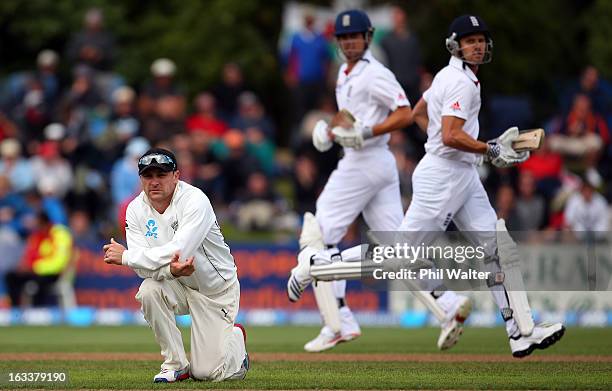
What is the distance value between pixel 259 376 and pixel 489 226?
247cm

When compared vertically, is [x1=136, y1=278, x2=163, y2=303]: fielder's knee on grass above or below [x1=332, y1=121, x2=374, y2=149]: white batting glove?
below

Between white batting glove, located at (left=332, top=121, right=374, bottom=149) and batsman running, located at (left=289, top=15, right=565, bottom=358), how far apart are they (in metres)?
0.68

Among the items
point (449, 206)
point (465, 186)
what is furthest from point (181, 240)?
point (465, 186)

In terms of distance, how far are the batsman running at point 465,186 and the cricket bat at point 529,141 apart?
43 millimetres

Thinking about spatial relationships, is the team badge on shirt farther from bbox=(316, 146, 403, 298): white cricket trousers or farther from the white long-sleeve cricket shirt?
bbox=(316, 146, 403, 298): white cricket trousers

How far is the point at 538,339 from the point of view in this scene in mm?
10812

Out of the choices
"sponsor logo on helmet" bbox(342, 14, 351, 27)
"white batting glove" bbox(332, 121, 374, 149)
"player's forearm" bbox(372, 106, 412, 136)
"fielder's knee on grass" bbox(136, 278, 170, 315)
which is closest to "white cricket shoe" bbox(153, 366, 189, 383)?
"fielder's knee on grass" bbox(136, 278, 170, 315)

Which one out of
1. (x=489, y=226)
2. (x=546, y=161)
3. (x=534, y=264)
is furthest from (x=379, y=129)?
(x=546, y=161)

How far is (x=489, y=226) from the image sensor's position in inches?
445

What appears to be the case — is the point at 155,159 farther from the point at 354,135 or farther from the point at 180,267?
the point at 354,135

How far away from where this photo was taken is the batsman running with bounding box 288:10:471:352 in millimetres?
11992

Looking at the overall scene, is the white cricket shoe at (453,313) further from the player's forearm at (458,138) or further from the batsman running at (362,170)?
the player's forearm at (458,138)

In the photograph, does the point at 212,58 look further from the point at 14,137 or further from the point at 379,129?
the point at 379,129

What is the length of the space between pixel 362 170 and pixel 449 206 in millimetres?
1272
